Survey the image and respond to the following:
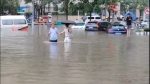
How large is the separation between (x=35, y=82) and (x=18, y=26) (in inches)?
1263

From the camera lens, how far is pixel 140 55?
631 inches

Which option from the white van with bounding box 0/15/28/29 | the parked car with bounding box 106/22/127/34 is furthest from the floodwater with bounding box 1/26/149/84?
the white van with bounding box 0/15/28/29

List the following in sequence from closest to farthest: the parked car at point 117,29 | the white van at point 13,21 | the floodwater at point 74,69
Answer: the floodwater at point 74,69, the parked car at point 117,29, the white van at point 13,21

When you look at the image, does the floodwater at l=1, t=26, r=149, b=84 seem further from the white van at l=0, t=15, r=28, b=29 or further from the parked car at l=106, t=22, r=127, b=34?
the white van at l=0, t=15, r=28, b=29

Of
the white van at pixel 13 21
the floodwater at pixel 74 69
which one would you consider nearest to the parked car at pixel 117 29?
the white van at pixel 13 21

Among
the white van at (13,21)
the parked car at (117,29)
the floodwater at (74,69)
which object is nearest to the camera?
the floodwater at (74,69)

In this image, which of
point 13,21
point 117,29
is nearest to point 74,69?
point 117,29

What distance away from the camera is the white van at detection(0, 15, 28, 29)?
4122 centimetres

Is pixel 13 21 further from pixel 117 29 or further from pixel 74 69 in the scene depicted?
pixel 74 69

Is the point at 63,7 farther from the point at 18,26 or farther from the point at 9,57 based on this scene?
the point at 9,57

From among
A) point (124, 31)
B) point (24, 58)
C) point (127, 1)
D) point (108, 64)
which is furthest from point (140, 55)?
point (127, 1)

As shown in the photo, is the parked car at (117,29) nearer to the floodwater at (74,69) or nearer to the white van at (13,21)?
the white van at (13,21)

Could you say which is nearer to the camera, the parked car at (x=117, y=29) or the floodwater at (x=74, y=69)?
the floodwater at (x=74, y=69)

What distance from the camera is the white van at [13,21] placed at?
41.2 metres
